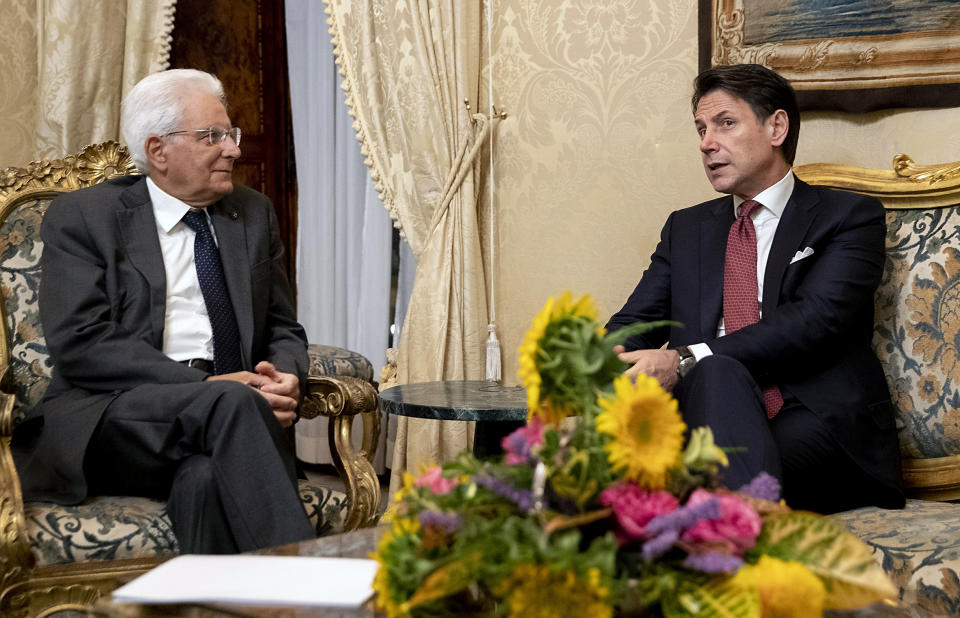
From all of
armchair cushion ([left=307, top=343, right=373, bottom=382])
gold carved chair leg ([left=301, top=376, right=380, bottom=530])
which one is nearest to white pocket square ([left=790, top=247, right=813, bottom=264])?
gold carved chair leg ([left=301, top=376, right=380, bottom=530])

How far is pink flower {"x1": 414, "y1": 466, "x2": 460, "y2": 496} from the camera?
1.15 metres

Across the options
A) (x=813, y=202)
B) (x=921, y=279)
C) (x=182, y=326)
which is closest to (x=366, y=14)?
(x=182, y=326)

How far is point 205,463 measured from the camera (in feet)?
7.12

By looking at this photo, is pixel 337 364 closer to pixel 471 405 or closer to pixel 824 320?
pixel 471 405

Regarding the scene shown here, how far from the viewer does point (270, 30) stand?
15.5ft

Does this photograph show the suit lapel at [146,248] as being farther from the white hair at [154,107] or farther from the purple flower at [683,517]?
the purple flower at [683,517]

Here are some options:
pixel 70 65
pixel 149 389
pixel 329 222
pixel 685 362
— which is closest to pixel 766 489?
pixel 685 362

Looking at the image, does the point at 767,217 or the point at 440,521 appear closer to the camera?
the point at 440,521

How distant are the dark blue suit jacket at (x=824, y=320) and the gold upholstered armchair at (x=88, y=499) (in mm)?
971

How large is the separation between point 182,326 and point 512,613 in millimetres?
1790

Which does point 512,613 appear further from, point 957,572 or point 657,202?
point 657,202

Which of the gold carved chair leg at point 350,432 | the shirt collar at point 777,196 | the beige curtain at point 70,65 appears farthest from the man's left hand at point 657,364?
the beige curtain at point 70,65

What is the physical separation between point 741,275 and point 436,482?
1.65 m

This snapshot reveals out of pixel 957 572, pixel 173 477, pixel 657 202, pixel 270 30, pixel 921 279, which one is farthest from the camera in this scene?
pixel 270 30
